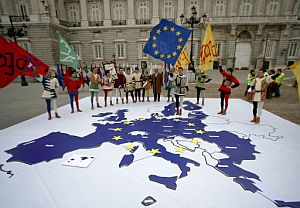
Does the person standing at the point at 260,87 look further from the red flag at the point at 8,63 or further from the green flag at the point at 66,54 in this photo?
the red flag at the point at 8,63

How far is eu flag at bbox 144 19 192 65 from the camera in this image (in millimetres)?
6871

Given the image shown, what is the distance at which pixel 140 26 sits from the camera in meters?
27.8

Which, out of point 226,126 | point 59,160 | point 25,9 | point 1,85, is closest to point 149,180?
point 59,160

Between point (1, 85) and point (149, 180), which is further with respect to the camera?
point (1, 85)

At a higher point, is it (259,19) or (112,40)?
(259,19)

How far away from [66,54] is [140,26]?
23.2 meters

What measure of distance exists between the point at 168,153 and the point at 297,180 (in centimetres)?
243

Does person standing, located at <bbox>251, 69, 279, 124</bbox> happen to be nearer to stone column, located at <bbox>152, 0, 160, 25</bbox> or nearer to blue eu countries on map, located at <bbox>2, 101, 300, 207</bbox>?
blue eu countries on map, located at <bbox>2, 101, 300, 207</bbox>

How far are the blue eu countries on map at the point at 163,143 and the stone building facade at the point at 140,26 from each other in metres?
19.6

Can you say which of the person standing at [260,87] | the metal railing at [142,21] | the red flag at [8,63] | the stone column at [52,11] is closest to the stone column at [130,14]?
the metal railing at [142,21]

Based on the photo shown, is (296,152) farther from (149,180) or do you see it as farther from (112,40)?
(112,40)

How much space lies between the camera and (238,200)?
8.80 ft

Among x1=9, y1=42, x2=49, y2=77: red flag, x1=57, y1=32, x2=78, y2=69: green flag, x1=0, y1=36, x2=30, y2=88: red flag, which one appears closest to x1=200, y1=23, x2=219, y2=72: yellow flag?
x1=57, y1=32, x2=78, y2=69: green flag

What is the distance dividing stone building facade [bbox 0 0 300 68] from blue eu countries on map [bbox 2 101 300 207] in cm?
1955
